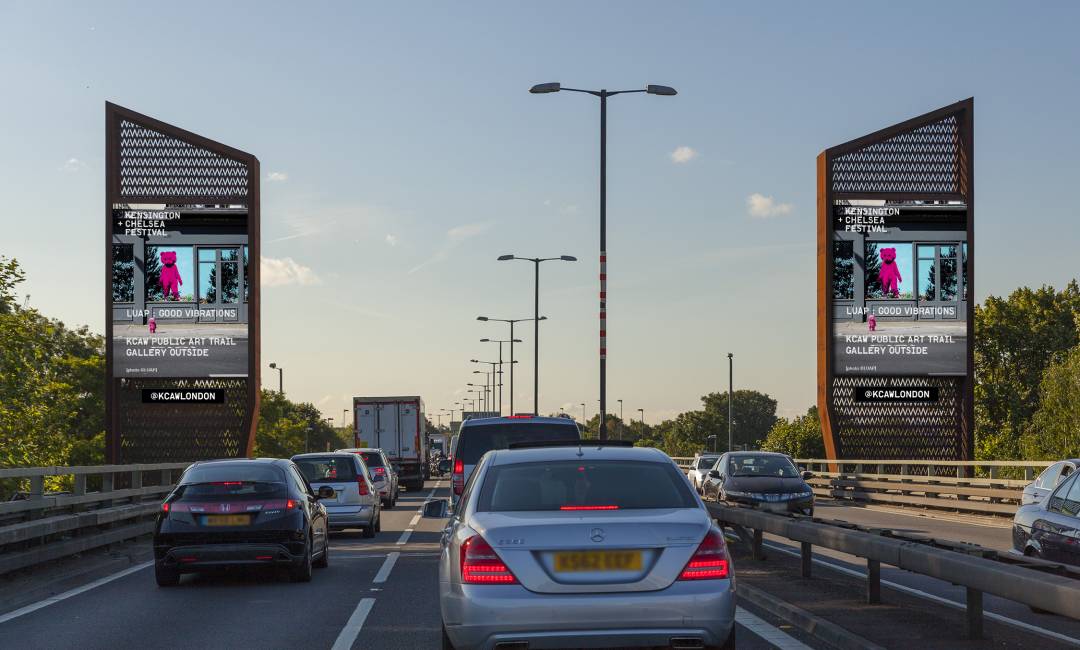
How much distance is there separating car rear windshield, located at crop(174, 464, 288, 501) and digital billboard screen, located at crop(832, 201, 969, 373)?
29.9 metres

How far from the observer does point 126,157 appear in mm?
44906

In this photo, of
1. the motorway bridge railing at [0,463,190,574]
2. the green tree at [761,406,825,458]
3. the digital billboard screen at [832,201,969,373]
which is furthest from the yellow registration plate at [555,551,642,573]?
the green tree at [761,406,825,458]

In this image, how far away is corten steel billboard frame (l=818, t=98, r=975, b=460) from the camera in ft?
140

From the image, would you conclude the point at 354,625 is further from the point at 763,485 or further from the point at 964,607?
the point at 763,485

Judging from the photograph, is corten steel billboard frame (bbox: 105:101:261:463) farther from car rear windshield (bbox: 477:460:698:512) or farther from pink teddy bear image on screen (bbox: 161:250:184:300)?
car rear windshield (bbox: 477:460:698:512)

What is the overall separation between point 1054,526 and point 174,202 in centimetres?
3709

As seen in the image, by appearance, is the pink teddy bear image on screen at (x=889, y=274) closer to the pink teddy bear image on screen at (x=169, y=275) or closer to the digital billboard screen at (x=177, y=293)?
the digital billboard screen at (x=177, y=293)

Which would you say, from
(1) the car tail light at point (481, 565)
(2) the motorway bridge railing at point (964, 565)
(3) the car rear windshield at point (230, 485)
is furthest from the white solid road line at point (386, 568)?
(1) the car tail light at point (481, 565)

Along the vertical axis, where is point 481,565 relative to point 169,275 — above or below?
below

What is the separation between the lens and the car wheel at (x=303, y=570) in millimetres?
14711

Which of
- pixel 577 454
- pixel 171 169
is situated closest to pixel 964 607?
pixel 577 454

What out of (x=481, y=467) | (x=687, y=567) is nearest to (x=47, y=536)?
(x=481, y=467)

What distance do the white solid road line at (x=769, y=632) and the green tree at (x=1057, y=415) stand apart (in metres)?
53.0

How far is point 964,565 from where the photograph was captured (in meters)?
8.37
